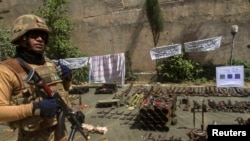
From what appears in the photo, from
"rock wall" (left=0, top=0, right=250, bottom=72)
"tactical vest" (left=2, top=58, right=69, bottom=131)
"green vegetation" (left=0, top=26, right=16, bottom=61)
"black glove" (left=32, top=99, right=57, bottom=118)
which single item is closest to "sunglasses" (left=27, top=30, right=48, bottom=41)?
"tactical vest" (left=2, top=58, right=69, bottom=131)

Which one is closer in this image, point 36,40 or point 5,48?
point 36,40

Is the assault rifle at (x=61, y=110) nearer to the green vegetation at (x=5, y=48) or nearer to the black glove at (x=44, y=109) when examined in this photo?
the black glove at (x=44, y=109)

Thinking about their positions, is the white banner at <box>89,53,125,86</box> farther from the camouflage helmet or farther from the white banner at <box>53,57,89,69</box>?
the camouflage helmet

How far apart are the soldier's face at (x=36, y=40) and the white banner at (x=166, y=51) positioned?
13.1 metres

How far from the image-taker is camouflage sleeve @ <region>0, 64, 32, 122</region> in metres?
2.35

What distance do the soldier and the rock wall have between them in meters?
14.7

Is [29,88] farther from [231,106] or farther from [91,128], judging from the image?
[231,106]

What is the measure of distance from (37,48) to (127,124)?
7.27m

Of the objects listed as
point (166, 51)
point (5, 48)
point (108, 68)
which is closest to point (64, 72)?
point (108, 68)

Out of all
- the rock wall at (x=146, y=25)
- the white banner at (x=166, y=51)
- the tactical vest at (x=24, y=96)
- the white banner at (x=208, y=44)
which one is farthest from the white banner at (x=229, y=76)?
the tactical vest at (x=24, y=96)

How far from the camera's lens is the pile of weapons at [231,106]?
1061 cm

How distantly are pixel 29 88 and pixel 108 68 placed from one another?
39.3ft

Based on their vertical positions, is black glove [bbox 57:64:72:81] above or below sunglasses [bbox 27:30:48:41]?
below

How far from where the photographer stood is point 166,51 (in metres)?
15.7
